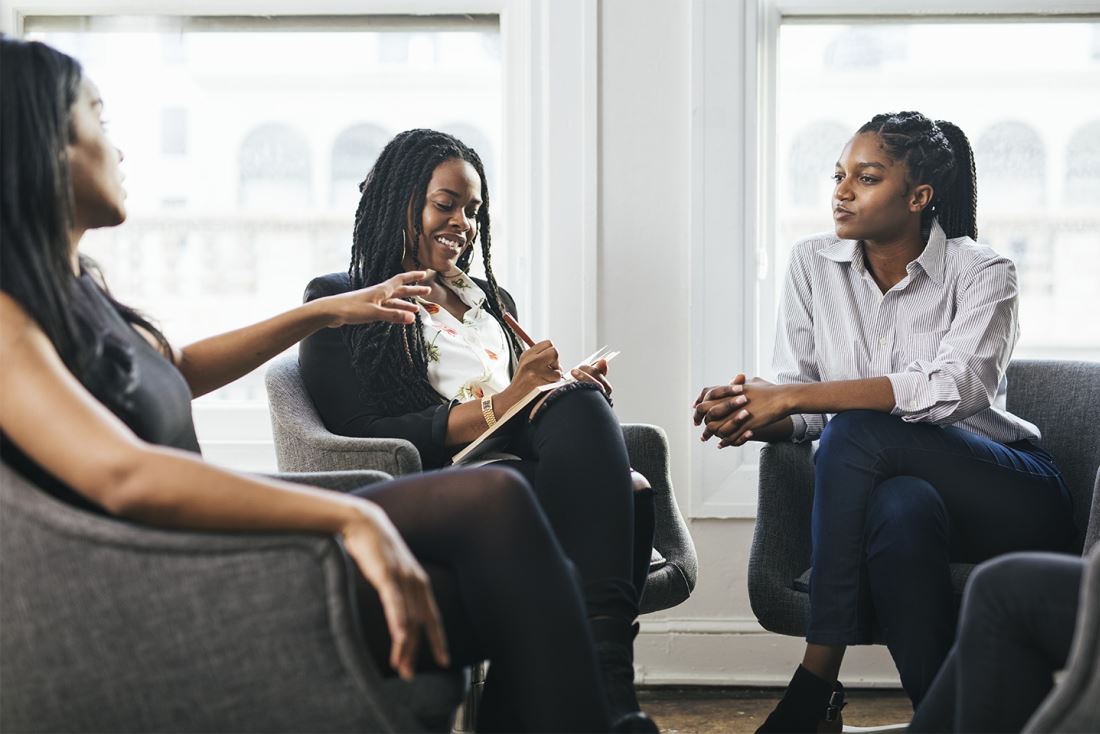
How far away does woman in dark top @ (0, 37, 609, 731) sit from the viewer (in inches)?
45.3

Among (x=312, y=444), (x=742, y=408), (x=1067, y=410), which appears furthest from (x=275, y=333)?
(x=1067, y=410)

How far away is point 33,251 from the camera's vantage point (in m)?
1.24

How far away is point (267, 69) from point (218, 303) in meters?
0.68

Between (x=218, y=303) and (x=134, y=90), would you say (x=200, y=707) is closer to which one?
(x=218, y=303)

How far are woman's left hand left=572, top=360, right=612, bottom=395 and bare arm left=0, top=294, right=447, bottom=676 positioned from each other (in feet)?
3.73

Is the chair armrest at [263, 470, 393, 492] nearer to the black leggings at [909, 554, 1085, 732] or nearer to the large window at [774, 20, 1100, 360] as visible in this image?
the black leggings at [909, 554, 1085, 732]

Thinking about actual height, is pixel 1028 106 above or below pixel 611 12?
below

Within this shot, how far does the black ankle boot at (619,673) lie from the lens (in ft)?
4.93

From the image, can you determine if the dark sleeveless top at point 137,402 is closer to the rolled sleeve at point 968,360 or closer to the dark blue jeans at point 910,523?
the dark blue jeans at point 910,523

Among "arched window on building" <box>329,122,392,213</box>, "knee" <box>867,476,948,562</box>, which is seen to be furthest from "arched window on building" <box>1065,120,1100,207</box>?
"arched window on building" <box>329,122,392,213</box>

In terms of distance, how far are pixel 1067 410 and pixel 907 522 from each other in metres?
0.69

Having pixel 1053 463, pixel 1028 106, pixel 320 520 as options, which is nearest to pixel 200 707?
pixel 320 520

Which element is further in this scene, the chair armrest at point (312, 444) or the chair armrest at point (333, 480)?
the chair armrest at point (312, 444)

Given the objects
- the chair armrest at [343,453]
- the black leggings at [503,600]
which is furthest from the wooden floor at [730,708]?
the black leggings at [503,600]
